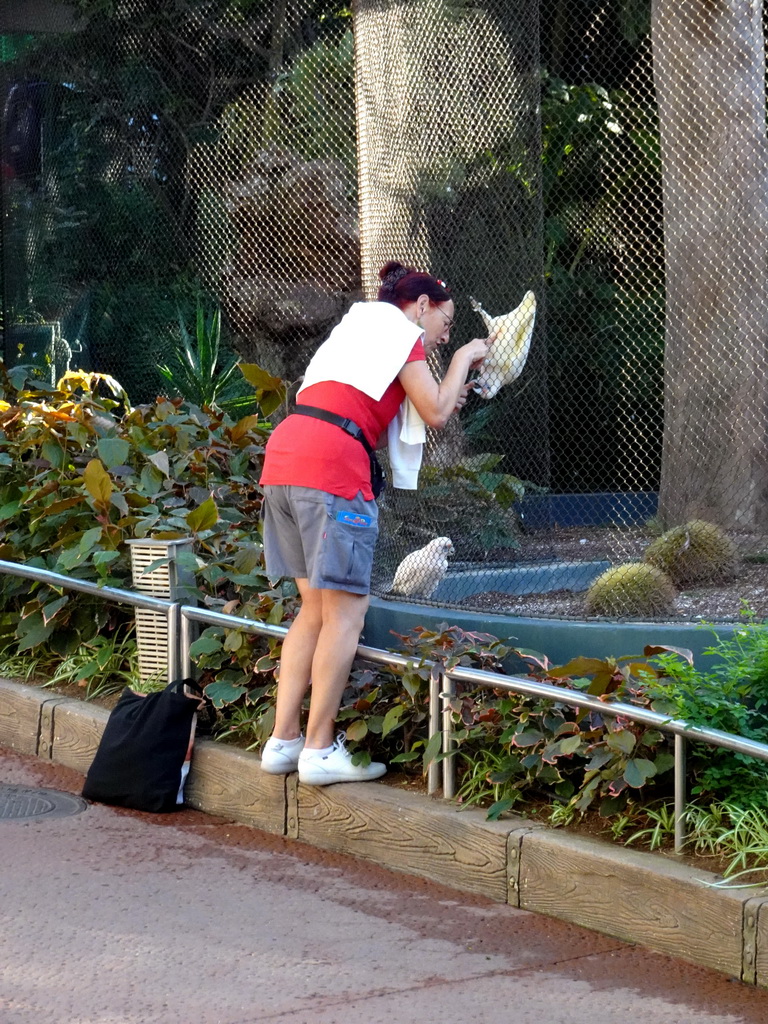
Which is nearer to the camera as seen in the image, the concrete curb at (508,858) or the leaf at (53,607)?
the concrete curb at (508,858)

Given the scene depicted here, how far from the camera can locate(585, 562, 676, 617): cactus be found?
4.92 metres

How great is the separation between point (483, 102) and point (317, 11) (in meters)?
2.74

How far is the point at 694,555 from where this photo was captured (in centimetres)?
532

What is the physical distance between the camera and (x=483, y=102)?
535 centimetres

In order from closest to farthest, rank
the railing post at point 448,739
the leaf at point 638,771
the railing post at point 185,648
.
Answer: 1. the leaf at point 638,771
2. the railing post at point 448,739
3. the railing post at point 185,648

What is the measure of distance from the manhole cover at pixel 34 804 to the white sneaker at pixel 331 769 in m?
0.92

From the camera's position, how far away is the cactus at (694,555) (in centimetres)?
532

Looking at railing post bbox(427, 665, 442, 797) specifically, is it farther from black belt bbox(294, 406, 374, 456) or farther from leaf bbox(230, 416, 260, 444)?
leaf bbox(230, 416, 260, 444)

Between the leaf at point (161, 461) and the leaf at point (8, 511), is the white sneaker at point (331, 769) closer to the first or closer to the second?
the leaf at point (161, 461)

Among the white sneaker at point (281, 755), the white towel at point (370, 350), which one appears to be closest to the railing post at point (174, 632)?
the white sneaker at point (281, 755)

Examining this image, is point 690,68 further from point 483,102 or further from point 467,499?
point 467,499

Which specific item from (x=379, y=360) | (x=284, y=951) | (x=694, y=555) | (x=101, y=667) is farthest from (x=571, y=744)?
(x=101, y=667)

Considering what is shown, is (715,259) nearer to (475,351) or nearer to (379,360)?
(475,351)

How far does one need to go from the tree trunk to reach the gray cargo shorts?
1845 millimetres
